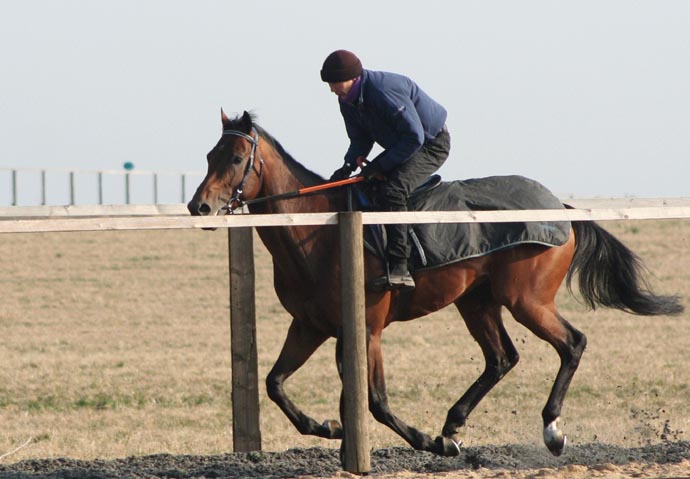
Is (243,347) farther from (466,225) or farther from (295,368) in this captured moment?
(466,225)

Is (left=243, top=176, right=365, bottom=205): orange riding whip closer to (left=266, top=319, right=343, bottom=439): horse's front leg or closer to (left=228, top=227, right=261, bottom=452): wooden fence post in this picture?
(left=228, top=227, right=261, bottom=452): wooden fence post

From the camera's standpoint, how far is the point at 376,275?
742 centimetres

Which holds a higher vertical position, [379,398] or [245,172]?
[245,172]

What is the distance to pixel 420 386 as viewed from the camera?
40.2 ft

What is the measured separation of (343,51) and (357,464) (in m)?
2.45

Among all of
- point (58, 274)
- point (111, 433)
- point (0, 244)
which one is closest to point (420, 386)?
point (111, 433)

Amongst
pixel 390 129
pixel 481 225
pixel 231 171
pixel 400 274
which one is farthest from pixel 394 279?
pixel 231 171

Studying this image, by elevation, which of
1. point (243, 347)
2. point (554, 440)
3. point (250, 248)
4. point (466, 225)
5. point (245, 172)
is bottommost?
point (554, 440)

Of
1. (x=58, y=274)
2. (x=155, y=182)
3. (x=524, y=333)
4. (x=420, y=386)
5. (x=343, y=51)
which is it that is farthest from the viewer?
(x=155, y=182)

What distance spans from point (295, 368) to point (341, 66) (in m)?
1.88

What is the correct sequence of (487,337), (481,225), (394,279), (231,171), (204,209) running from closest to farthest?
(204,209)
(231,171)
(394,279)
(481,225)
(487,337)

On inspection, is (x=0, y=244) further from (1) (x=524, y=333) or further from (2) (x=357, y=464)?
(2) (x=357, y=464)

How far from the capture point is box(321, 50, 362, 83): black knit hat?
7.33 meters

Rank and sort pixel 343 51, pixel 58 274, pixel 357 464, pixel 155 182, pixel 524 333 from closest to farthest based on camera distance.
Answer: pixel 357 464
pixel 343 51
pixel 524 333
pixel 58 274
pixel 155 182
